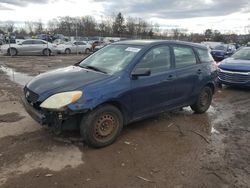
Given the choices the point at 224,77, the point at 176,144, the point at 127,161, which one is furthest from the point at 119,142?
the point at 224,77

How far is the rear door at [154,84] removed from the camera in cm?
488

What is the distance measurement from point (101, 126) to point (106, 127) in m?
0.10

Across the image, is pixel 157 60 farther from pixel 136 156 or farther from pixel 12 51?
pixel 12 51

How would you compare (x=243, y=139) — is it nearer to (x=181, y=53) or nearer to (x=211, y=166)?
(x=211, y=166)

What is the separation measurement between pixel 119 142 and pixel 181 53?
8.04 feet

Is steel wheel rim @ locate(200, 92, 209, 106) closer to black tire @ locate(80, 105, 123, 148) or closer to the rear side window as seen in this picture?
the rear side window

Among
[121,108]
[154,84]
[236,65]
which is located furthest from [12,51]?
[121,108]

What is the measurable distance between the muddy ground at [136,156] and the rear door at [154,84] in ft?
1.70

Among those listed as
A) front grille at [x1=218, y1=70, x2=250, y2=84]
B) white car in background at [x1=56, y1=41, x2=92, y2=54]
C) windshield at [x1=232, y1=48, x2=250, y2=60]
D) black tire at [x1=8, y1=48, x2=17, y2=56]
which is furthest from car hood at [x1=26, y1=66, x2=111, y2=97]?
white car in background at [x1=56, y1=41, x2=92, y2=54]

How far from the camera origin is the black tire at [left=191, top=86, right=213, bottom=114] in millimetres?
6513

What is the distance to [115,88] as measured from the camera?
14.7ft

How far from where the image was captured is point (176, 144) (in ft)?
15.8

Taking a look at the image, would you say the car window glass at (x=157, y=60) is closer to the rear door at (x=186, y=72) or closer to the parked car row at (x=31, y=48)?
the rear door at (x=186, y=72)

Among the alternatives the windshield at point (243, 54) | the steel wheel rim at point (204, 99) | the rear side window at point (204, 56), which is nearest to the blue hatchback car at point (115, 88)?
the rear side window at point (204, 56)
